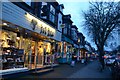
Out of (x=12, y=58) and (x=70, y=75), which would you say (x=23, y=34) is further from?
(x=70, y=75)

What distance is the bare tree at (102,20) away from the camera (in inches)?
1457

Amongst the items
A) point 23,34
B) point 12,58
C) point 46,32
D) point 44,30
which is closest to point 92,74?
point 46,32

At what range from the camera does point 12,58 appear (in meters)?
18.0

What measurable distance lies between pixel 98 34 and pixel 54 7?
798 centimetres

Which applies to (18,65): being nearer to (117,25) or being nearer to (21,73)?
(21,73)

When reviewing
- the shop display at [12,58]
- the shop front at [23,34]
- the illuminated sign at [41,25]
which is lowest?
the shop display at [12,58]

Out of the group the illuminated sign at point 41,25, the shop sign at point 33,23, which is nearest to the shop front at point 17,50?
the shop sign at point 33,23

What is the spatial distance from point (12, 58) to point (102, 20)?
23153 millimetres

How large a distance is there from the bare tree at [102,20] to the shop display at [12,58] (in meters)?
18.3

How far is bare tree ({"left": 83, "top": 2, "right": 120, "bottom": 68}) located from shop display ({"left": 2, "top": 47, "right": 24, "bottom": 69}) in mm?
18260

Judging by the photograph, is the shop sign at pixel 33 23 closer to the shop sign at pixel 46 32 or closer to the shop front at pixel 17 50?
the shop front at pixel 17 50

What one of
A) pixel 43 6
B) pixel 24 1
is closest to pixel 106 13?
pixel 43 6

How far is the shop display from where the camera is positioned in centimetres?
1702

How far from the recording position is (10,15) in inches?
651
